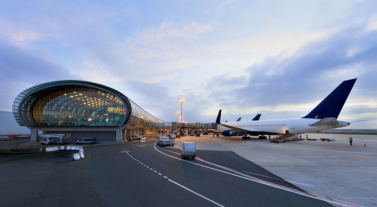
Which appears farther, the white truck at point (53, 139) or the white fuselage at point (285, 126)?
the white truck at point (53, 139)

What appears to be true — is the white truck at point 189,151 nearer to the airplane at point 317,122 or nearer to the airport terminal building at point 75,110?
the airplane at point 317,122

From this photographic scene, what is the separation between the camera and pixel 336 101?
105ft

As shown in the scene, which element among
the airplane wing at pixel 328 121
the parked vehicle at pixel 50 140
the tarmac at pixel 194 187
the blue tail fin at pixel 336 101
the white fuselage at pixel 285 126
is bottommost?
the parked vehicle at pixel 50 140

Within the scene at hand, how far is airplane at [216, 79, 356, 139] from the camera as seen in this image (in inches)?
1230

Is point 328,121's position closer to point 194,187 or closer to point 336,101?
point 336,101

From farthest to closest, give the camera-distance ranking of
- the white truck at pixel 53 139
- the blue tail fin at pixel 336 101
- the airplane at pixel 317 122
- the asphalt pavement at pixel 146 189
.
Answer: the white truck at pixel 53 139
the airplane at pixel 317 122
the blue tail fin at pixel 336 101
the asphalt pavement at pixel 146 189

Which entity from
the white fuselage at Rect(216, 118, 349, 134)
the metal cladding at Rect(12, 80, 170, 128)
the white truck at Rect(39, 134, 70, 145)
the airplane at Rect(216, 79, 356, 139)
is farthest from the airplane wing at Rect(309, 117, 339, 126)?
the white truck at Rect(39, 134, 70, 145)

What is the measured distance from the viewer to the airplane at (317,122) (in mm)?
31234

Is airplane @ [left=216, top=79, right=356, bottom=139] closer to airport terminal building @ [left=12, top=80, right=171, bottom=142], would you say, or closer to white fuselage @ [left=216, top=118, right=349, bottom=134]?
white fuselage @ [left=216, top=118, right=349, bottom=134]

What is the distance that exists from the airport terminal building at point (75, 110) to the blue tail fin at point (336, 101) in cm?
4787

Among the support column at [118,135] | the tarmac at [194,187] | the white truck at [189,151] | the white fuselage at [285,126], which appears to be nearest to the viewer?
the tarmac at [194,187]

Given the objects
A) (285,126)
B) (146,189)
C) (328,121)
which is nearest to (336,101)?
(328,121)

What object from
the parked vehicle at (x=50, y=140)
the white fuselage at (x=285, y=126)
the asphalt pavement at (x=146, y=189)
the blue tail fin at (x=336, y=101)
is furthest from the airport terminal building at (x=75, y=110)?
the blue tail fin at (x=336, y=101)

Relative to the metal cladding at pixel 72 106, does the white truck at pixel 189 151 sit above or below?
below
